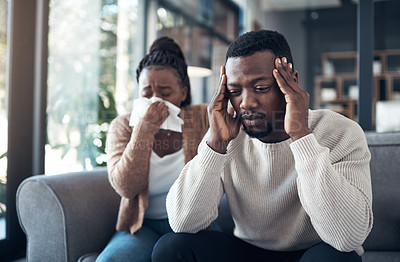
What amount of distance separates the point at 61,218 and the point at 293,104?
92cm

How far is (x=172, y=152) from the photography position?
1468mm

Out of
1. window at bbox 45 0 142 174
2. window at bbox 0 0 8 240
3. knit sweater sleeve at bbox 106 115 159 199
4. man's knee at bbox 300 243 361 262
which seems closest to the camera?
man's knee at bbox 300 243 361 262

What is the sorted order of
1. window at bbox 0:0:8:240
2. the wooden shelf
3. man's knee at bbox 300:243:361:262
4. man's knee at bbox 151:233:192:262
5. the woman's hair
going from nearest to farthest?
man's knee at bbox 300:243:361:262, man's knee at bbox 151:233:192:262, the woman's hair, window at bbox 0:0:8:240, the wooden shelf

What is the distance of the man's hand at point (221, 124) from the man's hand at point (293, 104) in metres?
0.17

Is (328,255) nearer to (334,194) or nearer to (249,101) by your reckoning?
(334,194)

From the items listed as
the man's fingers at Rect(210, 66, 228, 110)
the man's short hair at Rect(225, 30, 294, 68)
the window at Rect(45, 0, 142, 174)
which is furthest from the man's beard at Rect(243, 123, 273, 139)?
the window at Rect(45, 0, 142, 174)

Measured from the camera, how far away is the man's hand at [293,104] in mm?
983

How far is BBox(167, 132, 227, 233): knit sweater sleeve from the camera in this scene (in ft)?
3.51

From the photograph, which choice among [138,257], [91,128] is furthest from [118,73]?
[138,257]

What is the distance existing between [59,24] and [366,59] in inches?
72.8

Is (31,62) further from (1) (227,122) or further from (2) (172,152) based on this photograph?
(1) (227,122)

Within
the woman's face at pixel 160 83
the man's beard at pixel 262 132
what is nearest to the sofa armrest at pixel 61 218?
the woman's face at pixel 160 83

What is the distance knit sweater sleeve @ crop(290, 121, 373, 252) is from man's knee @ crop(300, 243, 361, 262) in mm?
13

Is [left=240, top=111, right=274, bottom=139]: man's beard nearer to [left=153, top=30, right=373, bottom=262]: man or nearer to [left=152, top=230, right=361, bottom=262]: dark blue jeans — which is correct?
[left=153, top=30, right=373, bottom=262]: man
